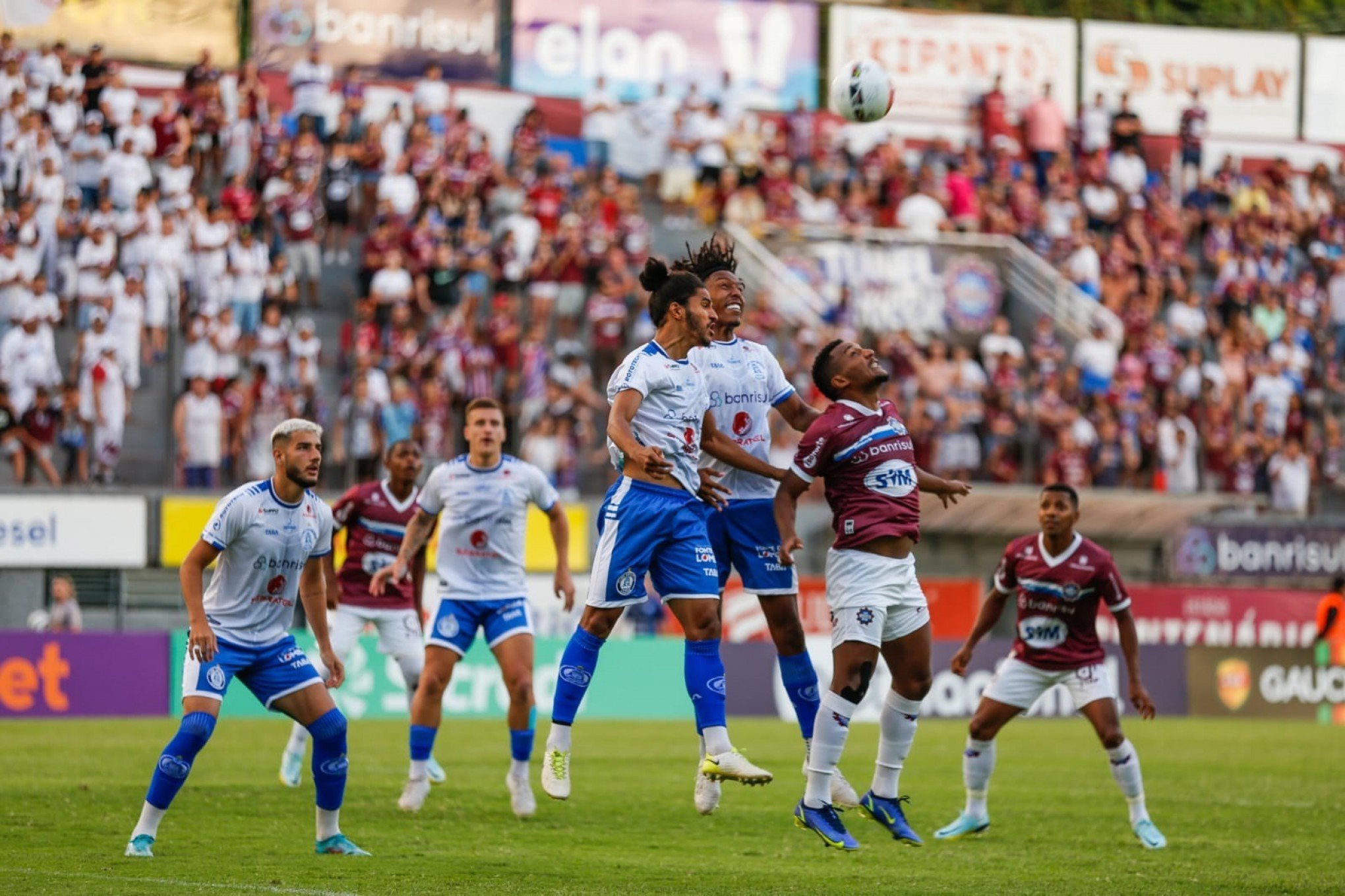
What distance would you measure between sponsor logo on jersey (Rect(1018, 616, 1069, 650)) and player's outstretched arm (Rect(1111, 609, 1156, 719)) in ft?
1.21

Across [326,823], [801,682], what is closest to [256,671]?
[326,823]

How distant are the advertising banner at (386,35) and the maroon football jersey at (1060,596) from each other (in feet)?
74.3

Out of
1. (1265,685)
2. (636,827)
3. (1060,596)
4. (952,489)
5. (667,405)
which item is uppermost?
(667,405)

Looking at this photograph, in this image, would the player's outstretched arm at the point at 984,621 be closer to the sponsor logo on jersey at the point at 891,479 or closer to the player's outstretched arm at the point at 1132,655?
the player's outstretched arm at the point at 1132,655

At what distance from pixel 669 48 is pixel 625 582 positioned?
2775 centimetres

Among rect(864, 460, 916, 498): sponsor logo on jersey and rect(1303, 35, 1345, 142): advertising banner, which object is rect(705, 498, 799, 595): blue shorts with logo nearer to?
rect(864, 460, 916, 498): sponsor logo on jersey

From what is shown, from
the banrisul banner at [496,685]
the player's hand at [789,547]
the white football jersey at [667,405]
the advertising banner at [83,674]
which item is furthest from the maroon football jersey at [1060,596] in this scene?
the advertising banner at [83,674]

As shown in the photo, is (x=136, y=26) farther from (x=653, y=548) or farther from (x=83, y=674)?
(x=653, y=548)

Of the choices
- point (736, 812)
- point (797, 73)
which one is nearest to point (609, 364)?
point (797, 73)

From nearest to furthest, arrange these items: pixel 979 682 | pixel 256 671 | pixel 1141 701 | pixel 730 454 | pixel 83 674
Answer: pixel 256 671
pixel 730 454
pixel 1141 701
pixel 83 674
pixel 979 682

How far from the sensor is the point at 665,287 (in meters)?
11.1

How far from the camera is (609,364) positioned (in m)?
29.3

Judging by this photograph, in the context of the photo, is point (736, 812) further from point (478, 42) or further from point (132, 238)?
point (478, 42)

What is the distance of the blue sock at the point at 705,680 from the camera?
1094cm
